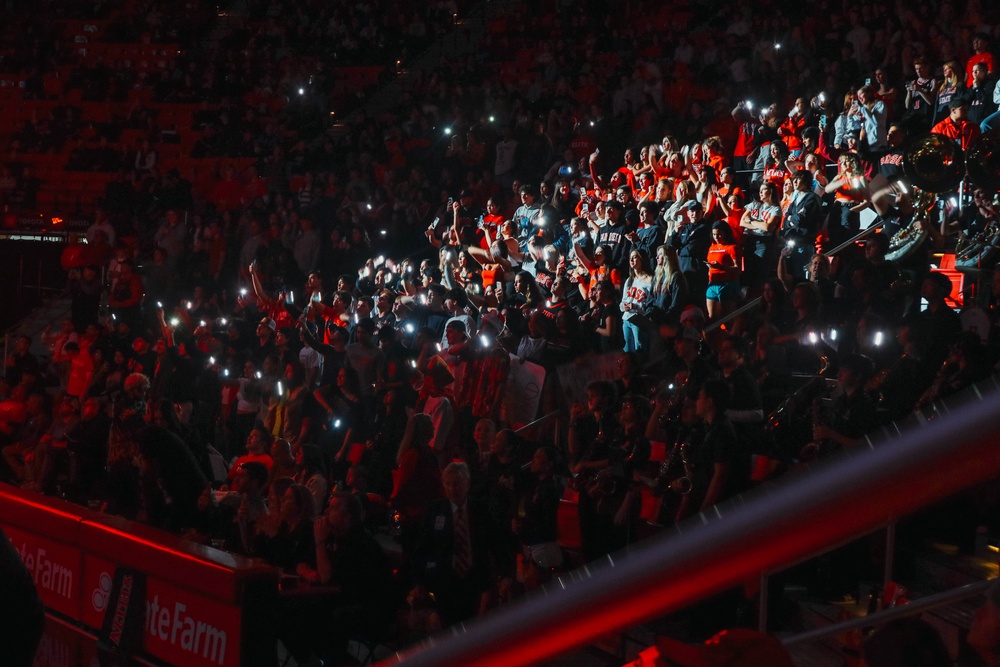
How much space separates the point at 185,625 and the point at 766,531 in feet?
15.7

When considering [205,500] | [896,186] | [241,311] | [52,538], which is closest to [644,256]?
[896,186]

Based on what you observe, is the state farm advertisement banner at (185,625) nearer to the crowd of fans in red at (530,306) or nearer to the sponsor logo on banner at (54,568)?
the sponsor logo on banner at (54,568)

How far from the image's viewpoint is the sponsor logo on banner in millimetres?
5809

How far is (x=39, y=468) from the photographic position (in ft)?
29.8

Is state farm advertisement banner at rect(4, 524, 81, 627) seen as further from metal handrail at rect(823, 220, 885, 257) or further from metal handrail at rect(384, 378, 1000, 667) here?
metal handrail at rect(823, 220, 885, 257)

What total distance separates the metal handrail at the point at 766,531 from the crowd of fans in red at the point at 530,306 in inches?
172

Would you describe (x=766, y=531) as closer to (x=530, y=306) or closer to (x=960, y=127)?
(x=530, y=306)

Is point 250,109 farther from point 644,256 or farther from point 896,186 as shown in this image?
point 896,186

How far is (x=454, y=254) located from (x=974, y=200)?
5.57 meters

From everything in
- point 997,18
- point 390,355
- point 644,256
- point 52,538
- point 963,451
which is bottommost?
point 52,538

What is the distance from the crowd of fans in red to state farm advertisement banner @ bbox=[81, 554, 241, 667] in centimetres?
42

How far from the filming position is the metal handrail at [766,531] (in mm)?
707

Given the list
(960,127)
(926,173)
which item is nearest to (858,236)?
(926,173)

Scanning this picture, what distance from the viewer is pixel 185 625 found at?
511 cm
